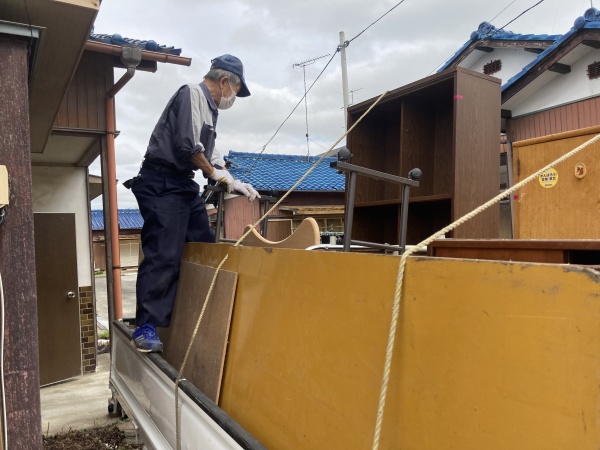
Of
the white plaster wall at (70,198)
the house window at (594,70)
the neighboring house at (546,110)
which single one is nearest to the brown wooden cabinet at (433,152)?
the neighboring house at (546,110)

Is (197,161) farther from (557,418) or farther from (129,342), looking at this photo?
(557,418)

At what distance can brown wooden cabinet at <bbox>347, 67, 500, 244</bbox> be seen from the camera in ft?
10.2

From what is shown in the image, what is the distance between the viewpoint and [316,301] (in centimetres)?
138

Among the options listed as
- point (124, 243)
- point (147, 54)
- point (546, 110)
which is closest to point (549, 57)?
point (546, 110)

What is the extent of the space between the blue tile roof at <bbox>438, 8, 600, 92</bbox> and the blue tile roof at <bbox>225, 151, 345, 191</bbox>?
231 inches

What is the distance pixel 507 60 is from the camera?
9727 mm

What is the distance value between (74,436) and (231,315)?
2.72m

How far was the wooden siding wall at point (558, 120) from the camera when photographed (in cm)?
595

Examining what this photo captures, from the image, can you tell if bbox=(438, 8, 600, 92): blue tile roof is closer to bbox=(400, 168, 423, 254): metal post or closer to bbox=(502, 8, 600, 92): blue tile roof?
bbox=(502, 8, 600, 92): blue tile roof

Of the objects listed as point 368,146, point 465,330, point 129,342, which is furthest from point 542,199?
point 129,342

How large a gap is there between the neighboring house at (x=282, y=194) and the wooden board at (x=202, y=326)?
9053 millimetres

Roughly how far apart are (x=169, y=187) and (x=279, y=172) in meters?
13.7

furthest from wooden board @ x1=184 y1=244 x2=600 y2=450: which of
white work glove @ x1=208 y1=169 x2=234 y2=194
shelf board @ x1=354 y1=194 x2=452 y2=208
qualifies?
shelf board @ x1=354 y1=194 x2=452 y2=208

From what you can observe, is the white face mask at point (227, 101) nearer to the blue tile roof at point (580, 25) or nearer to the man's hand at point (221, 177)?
the man's hand at point (221, 177)
